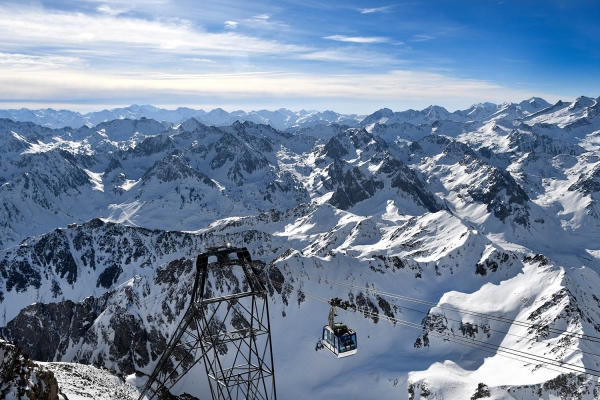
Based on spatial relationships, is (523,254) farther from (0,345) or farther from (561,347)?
(0,345)

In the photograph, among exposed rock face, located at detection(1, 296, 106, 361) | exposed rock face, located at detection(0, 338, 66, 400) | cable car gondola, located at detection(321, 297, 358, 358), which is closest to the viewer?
exposed rock face, located at detection(0, 338, 66, 400)

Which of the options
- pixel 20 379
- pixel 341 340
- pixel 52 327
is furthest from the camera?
pixel 52 327

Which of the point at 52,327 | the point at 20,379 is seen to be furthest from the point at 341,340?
the point at 52,327

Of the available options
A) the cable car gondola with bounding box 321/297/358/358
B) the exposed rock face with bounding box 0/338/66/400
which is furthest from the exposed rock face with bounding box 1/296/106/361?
the cable car gondola with bounding box 321/297/358/358

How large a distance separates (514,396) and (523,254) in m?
77.6

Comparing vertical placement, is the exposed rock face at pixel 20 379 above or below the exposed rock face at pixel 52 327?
above

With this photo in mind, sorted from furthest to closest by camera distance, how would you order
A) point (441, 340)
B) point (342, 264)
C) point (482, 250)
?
point (482, 250), point (342, 264), point (441, 340)

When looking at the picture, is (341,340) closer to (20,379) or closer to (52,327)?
(20,379)

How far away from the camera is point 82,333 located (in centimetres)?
14688

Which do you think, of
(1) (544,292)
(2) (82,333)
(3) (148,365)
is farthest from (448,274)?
(2) (82,333)

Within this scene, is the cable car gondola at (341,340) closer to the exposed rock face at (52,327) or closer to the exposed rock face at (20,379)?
the exposed rock face at (20,379)

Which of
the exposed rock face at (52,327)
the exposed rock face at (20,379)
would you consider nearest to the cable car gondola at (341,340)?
the exposed rock face at (20,379)

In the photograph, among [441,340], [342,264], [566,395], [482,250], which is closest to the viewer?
[566,395]

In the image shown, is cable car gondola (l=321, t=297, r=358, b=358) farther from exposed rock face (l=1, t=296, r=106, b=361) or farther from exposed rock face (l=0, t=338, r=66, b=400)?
exposed rock face (l=1, t=296, r=106, b=361)
